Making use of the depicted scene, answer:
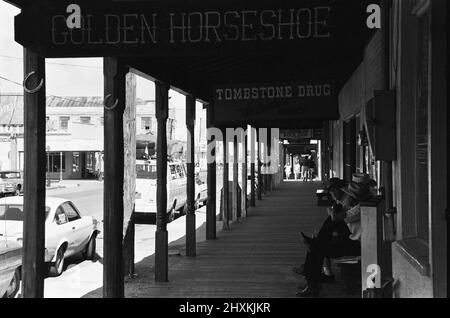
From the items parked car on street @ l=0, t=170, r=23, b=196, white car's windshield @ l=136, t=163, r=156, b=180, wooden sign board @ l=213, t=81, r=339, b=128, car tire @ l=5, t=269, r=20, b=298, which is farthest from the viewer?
parked car on street @ l=0, t=170, r=23, b=196

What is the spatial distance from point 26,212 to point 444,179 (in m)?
3.32

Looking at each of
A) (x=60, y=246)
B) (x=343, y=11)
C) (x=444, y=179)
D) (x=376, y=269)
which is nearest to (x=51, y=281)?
(x=60, y=246)

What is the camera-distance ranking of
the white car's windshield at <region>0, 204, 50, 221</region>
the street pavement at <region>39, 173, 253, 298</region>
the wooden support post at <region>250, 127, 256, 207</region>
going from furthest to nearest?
1. the wooden support post at <region>250, 127, 256, 207</region>
2. the white car's windshield at <region>0, 204, 50, 221</region>
3. the street pavement at <region>39, 173, 253, 298</region>

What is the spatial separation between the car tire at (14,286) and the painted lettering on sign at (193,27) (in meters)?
3.19

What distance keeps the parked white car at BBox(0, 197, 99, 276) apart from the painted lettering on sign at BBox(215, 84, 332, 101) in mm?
3413

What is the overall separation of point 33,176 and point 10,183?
26111mm

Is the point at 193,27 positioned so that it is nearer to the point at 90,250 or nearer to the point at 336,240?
the point at 336,240

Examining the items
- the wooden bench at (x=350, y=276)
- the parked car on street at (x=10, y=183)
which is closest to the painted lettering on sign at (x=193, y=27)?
the wooden bench at (x=350, y=276)

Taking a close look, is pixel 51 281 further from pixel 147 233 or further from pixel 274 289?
pixel 147 233

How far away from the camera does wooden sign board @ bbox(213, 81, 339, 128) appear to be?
9.41 meters

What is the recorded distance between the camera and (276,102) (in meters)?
9.64

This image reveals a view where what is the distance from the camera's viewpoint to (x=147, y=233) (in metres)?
13.9

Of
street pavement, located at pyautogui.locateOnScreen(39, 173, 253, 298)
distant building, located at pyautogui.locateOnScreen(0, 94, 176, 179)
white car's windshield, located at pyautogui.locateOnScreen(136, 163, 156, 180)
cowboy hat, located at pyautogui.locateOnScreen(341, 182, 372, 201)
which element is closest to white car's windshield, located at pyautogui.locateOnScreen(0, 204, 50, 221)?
street pavement, located at pyautogui.locateOnScreen(39, 173, 253, 298)

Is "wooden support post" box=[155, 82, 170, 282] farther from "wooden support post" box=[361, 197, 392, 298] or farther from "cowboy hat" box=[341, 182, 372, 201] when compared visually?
"wooden support post" box=[361, 197, 392, 298]
